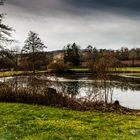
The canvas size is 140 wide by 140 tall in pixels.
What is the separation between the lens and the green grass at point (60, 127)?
1047cm

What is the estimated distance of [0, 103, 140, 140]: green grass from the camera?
412 inches

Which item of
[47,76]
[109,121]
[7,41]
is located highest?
[7,41]

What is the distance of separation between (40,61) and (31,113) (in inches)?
3166

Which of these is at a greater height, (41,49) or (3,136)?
(41,49)

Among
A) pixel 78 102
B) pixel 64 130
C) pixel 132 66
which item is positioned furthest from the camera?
pixel 132 66

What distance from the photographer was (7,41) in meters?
40.0

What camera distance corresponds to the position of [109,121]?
13703 mm

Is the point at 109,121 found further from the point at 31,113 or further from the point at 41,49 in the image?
the point at 41,49

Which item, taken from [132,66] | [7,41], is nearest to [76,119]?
[7,41]

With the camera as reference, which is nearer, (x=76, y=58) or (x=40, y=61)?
(x=40, y=61)

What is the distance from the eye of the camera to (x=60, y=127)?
11820mm

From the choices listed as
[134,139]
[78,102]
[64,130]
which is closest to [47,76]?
[78,102]

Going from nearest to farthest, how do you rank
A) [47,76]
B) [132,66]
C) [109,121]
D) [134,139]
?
[134,139] → [109,121] → [47,76] → [132,66]

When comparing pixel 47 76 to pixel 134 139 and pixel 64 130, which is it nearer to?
pixel 64 130
